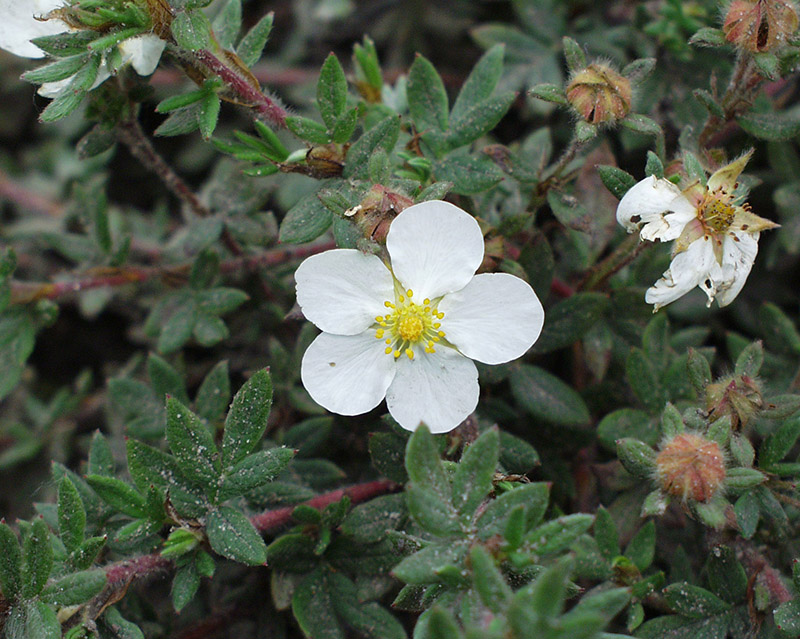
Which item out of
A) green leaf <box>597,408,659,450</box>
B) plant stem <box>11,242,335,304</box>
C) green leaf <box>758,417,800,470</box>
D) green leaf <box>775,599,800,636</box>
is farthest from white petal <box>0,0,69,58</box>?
green leaf <box>775,599,800,636</box>

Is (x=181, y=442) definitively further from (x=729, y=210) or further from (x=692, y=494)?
(x=729, y=210)

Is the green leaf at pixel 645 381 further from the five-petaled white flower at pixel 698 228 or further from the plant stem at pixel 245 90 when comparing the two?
Result: the plant stem at pixel 245 90

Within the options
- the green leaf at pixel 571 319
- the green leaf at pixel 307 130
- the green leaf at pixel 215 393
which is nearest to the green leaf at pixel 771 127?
the green leaf at pixel 571 319

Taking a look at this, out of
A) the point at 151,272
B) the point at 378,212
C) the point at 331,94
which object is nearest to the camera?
the point at 378,212

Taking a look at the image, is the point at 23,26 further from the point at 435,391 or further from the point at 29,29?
the point at 435,391

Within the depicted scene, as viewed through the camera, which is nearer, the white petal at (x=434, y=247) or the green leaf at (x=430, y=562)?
the green leaf at (x=430, y=562)

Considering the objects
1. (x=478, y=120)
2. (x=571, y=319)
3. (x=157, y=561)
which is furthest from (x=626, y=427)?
(x=157, y=561)
